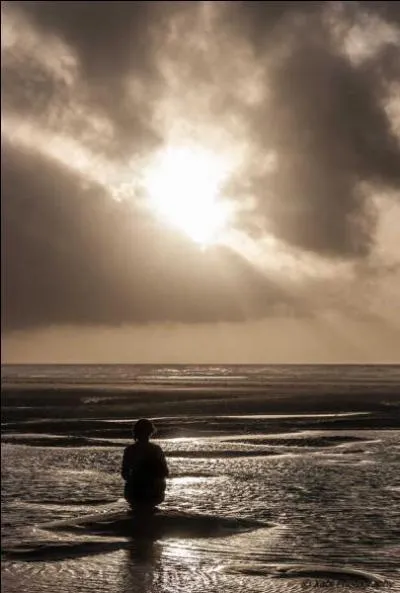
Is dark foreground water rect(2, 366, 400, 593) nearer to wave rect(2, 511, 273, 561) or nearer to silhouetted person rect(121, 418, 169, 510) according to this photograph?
wave rect(2, 511, 273, 561)

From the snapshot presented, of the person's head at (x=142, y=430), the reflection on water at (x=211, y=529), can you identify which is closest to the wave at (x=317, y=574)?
the reflection on water at (x=211, y=529)

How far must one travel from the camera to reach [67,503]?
69.7ft

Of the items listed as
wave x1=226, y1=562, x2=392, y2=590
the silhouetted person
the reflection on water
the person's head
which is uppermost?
the person's head

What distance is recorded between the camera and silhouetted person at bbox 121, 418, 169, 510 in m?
20.4

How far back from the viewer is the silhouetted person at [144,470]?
66.8 feet

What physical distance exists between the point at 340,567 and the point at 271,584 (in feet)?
6.28

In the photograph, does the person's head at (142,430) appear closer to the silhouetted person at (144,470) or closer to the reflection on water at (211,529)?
the silhouetted person at (144,470)

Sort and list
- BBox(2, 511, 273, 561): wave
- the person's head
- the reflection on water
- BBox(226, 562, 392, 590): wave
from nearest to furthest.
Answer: BBox(226, 562, 392, 590): wave → the reflection on water → BBox(2, 511, 273, 561): wave → the person's head

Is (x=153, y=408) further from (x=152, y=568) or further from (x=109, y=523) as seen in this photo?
(x=152, y=568)

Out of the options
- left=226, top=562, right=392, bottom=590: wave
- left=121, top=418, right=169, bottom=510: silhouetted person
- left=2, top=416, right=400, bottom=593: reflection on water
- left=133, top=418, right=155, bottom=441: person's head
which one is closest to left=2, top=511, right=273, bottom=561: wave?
left=2, top=416, right=400, bottom=593: reflection on water

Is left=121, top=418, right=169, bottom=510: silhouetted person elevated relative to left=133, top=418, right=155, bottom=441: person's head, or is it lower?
lower

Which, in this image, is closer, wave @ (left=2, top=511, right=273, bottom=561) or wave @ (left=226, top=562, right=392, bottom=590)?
wave @ (left=226, top=562, right=392, bottom=590)

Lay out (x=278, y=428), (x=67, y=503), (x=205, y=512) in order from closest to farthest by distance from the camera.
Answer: (x=205, y=512), (x=67, y=503), (x=278, y=428)

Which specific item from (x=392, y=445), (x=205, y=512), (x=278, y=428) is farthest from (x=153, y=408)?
(x=205, y=512)
